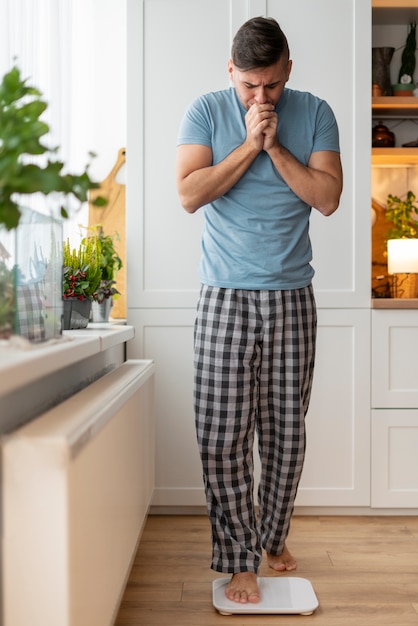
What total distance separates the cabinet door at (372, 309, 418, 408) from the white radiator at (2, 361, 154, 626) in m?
1.41

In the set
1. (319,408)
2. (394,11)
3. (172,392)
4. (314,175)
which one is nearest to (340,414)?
(319,408)

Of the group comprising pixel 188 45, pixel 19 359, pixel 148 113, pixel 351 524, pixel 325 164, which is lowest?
pixel 351 524

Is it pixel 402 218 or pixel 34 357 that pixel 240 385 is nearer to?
pixel 34 357

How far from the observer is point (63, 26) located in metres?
2.64

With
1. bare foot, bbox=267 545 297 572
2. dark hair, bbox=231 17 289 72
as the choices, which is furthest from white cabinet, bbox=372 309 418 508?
dark hair, bbox=231 17 289 72

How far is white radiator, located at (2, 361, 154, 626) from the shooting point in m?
0.97

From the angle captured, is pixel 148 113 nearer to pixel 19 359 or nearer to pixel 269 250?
pixel 269 250

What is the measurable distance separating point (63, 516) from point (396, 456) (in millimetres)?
A: 1898

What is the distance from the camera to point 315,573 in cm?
208

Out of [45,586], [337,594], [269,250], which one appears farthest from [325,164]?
[45,586]

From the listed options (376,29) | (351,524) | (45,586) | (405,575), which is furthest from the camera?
(376,29)

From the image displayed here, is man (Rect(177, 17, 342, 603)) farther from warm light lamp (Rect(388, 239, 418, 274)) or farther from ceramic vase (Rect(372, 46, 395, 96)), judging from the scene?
ceramic vase (Rect(372, 46, 395, 96))

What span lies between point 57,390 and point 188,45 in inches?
62.1

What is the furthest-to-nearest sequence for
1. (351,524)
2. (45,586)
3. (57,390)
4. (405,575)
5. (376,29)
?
1. (376,29)
2. (351,524)
3. (405,575)
4. (57,390)
5. (45,586)
